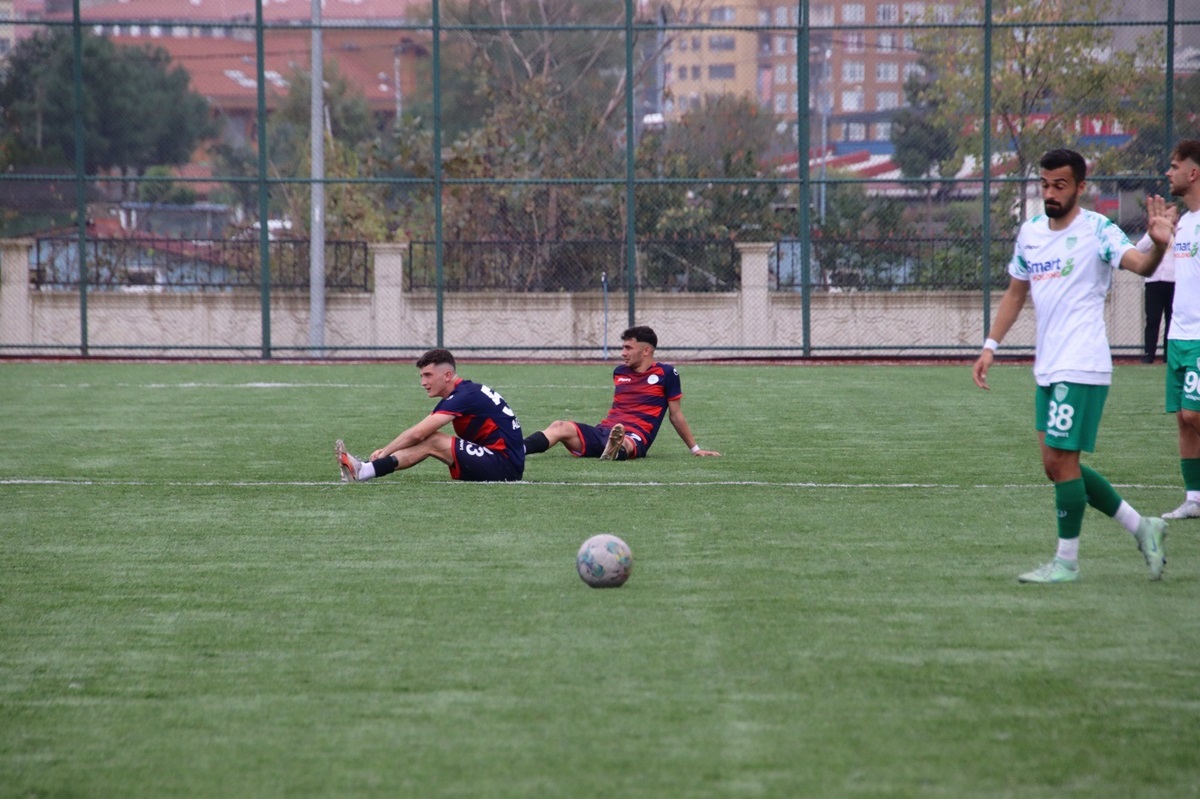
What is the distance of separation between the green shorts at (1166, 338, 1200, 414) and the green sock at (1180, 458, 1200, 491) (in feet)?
0.96

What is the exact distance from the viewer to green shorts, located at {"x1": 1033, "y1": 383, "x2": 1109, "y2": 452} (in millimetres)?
5668

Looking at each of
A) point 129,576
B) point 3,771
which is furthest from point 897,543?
point 3,771

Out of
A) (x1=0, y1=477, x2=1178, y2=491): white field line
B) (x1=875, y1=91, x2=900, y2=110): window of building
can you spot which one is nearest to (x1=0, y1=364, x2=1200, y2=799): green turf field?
(x1=0, y1=477, x2=1178, y2=491): white field line

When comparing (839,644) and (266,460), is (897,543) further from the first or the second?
(266,460)

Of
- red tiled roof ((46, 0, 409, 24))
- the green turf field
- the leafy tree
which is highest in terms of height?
red tiled roof ((46, 0, 409, 24))

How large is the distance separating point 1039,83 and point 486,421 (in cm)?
1556

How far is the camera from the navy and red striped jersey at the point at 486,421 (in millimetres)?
8648

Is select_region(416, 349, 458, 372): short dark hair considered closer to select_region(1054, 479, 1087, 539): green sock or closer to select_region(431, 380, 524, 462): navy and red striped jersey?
select_region(431, 380, 524, 462): navy and red striped jersey

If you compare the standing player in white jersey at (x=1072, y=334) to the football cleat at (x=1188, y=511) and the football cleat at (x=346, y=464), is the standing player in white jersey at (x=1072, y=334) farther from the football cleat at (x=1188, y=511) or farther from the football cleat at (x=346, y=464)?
the football cleat at (x=346, y=464)

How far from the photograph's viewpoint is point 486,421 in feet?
28.8

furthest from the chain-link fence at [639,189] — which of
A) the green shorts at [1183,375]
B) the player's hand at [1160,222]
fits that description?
the player's hand at [1160,222]

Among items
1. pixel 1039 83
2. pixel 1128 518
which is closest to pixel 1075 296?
pixel 1128 518

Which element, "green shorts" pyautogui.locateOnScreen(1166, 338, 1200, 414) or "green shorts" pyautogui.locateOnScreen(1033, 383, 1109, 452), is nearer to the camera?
"green shorts" pyautogui.locateOnScreen(1033, 383, 1109, 452)

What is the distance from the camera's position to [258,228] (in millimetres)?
21984
